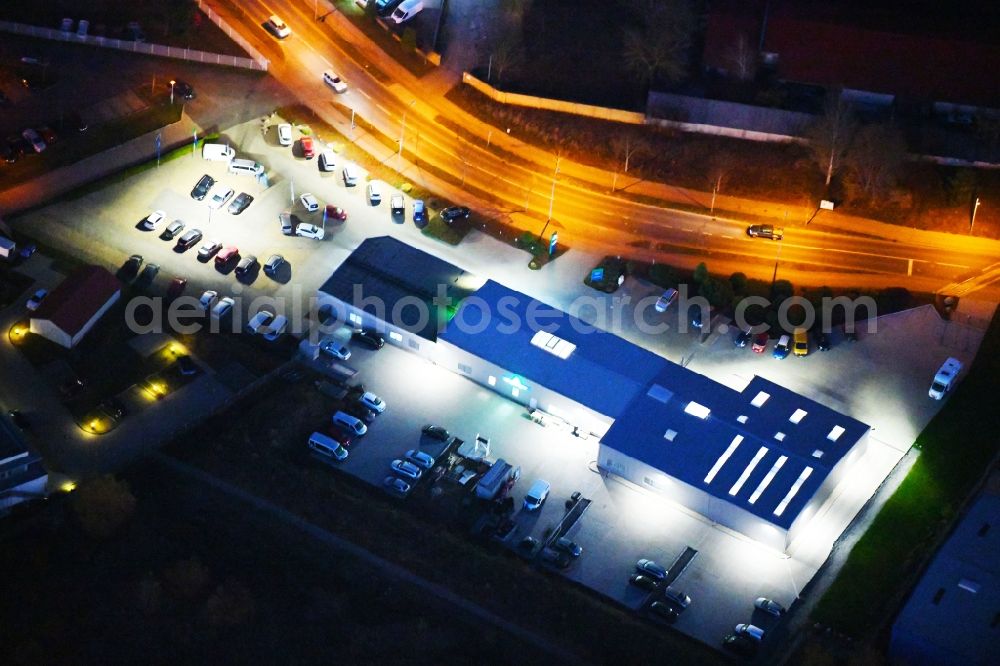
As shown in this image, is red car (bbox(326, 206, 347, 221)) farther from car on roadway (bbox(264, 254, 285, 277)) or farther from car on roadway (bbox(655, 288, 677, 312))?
car on roadway (bbox(655, 288, 677, 312))

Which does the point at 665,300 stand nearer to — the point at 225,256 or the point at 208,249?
the point at 225,256

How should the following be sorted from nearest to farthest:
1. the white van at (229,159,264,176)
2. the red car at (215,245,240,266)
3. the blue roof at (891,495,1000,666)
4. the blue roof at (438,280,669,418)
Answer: the blue roof at (891,495,1000,666) → the blue roof at (438,280,669,418) → the red car at (215,245,240,266) → the white van at (229,159,264,176)

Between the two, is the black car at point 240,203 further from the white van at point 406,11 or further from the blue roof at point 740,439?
the blue roof at point 740,439

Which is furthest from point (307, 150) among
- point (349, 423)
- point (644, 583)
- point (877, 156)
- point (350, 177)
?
point (644, 583)

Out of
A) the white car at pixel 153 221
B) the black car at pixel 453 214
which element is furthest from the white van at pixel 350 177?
the white car at pixel 153 221

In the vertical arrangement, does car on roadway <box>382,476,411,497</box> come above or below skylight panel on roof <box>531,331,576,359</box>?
below

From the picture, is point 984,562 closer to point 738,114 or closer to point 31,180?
point 738,114

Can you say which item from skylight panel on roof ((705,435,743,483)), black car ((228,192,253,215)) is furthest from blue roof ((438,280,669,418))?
black car ((228,192,253,215))
